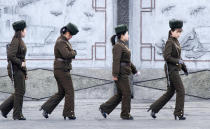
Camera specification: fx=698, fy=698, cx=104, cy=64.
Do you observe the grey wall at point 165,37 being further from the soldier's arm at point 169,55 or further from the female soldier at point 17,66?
the female soldier at point 17,66

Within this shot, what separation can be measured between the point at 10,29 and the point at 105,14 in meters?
2.19

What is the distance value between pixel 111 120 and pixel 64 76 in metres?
1.09

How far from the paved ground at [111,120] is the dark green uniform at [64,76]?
0.74 feet

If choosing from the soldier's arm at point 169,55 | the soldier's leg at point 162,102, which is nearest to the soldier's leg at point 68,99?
the soldier's leg at point 162,102

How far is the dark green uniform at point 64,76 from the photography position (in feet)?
38.7

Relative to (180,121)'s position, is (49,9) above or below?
above

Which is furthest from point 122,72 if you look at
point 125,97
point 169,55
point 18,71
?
point 18,71

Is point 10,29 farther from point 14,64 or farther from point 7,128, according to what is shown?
point 7,128

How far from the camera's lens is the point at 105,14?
1596cm

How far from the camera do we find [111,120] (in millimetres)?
11781

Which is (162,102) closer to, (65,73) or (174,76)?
(174,76)

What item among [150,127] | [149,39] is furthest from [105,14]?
[150,127]

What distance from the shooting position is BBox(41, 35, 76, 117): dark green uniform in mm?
11805

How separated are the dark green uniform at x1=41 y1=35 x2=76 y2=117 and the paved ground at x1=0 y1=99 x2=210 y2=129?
0.74 ft
